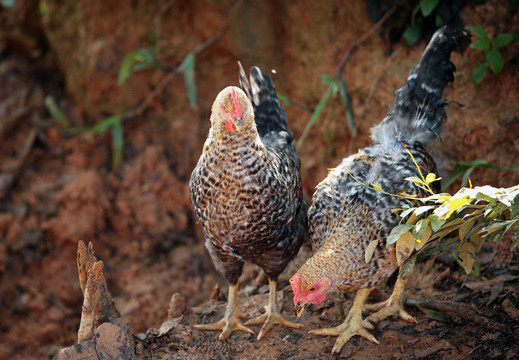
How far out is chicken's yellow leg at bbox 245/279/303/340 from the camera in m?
3.48

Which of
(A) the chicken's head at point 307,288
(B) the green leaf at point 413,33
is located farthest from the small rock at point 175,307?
(B) the green leaf at point 413,33

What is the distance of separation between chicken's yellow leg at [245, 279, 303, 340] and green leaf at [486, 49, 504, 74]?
7.40ft

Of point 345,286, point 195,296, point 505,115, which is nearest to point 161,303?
point 195,296

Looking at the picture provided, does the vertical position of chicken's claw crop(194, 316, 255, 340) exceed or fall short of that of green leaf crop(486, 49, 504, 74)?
it falls short

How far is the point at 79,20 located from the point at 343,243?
438 centimetres

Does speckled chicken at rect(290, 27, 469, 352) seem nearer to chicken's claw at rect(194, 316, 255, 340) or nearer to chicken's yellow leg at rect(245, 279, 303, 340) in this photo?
chicken's yellow leg at rect(245, 279, 303, 340)

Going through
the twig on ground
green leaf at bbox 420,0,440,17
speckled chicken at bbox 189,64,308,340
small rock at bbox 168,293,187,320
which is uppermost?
green leaf at bbox 420,0,440,17

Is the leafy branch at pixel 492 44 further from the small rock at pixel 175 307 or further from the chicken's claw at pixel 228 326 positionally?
the small rock at pixel 175 307

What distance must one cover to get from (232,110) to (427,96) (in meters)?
1.53

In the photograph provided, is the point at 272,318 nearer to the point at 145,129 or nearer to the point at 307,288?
the point at 307,288

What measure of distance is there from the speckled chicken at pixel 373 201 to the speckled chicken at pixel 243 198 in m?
0.23

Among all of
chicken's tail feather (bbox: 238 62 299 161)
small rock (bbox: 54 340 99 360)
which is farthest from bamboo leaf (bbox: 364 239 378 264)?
small rock (bbox: 54 340 99 360)

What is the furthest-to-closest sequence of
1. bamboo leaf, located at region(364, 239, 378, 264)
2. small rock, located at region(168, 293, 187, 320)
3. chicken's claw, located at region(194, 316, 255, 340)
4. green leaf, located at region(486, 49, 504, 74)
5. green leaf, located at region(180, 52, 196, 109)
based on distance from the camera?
green leaf, located at region(180, 52, 196, 109) → green leaf, located at region(486, 49, 504, 74) → small rock, located at region(168, 293, 187, 320) → chicken's claw, located at region(194, 316, 255, 340) → bamboo leaf, located at region(364, 239, 378, 264)

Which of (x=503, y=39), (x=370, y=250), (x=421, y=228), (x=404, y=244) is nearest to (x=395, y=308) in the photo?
(x=370, y=250)
